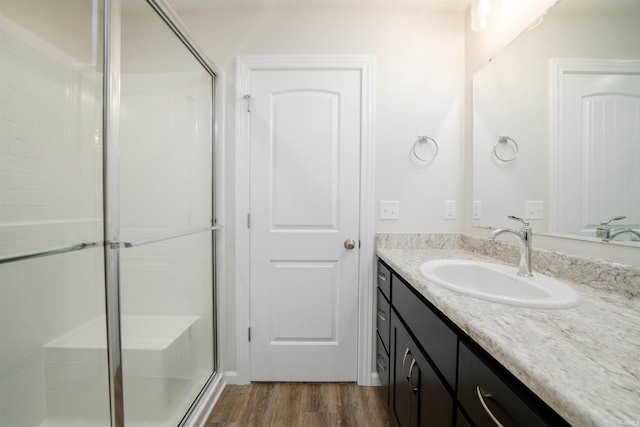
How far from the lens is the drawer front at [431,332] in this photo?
2.31 feet

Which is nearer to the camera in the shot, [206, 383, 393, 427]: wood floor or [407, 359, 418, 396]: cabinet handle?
[407, 359, 418, 396]: cabinet handle

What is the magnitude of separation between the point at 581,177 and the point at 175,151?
6.09ft

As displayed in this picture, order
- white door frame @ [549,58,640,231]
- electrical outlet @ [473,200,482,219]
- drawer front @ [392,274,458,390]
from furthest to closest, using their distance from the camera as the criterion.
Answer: electrical outlet @ [473,200,482,219]
white door frame @ [549,58,640,231]
drawer front @ [392,274,458,390]

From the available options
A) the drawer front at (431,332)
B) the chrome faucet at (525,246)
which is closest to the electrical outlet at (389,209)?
the drawer front at (431,332)

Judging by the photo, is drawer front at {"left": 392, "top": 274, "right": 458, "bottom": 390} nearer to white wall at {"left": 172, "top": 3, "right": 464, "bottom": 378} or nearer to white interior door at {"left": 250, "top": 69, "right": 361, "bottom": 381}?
white interior door at {"left": 250, "top": 69, "right": 361, "bottom": 381}

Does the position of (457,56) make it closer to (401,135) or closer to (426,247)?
(401,135)

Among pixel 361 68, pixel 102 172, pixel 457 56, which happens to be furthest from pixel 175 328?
pixel 457 56

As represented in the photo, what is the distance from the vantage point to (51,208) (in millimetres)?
951

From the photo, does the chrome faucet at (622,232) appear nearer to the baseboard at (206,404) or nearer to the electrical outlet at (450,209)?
the electrical outlet at (450,209)

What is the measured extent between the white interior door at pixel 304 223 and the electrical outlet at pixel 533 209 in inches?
34.3

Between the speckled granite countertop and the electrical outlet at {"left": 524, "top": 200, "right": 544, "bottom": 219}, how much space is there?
0.21 m

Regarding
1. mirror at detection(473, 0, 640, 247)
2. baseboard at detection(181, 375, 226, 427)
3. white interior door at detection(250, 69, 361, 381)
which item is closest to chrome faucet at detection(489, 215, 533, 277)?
mirror at detection(473, 0, 640, 247)

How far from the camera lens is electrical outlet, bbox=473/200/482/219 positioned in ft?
4.94

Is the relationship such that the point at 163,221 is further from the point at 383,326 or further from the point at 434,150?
the point at 434,150
